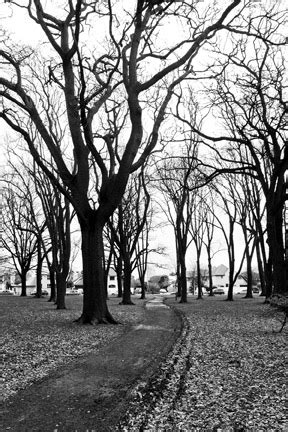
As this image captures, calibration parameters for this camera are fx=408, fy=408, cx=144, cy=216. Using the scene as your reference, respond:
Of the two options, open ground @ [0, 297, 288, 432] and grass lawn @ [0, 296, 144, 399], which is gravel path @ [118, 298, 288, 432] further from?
grass lawn @ [0, 296, 144, 399]

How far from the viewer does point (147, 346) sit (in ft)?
30.6

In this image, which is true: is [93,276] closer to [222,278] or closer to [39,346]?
[39,346]

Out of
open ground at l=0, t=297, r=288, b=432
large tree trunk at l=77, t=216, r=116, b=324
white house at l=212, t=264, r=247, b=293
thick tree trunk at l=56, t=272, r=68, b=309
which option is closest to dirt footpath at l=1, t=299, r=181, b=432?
open ground at l=0, t=297, r=288, b=432

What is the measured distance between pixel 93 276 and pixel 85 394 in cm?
859

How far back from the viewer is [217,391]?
5.71 meters

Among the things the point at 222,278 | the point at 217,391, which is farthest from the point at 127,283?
the point at 222,278

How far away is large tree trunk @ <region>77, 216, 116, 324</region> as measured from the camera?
13.8m

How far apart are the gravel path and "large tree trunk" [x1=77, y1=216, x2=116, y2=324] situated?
4.68m

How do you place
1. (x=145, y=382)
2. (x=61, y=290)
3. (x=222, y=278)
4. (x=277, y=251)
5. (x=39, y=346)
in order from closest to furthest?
(x=145, y=382) < (x=39, y=346) < (x=277, y=251) < (x=61, y=290) < (x=222, y=278)

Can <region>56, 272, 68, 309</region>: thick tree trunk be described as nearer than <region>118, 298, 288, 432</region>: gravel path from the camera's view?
No

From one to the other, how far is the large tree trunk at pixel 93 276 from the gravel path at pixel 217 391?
184 inches

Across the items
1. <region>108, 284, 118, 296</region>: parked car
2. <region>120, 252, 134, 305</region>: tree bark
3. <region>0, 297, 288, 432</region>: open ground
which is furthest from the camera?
<region>108, 284, 118, 296</region>: parked car

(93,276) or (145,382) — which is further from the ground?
(93,276)

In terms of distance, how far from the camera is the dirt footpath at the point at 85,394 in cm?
448
